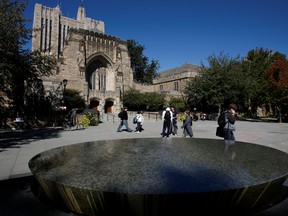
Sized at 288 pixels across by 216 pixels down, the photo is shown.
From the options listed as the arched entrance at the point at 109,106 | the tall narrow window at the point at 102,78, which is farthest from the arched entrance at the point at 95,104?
the tall narrow window at the point at 102,78

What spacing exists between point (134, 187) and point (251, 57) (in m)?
48.3

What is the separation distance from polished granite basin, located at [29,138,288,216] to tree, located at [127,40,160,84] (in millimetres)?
56818

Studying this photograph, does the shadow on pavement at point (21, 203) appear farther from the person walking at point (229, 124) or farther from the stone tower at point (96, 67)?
the stone tower at point (96, 67)

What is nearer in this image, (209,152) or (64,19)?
(209,152)

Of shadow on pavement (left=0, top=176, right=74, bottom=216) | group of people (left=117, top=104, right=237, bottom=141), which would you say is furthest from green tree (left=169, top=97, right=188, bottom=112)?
shadow on pavement (left=0, top=176, right=74, bottom=216)

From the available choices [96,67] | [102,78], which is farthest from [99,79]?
[96,67]

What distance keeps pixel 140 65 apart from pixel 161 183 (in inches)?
2314

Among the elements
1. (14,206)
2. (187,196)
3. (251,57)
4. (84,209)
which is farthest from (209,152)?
(251,57)

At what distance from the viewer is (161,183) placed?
2496mm

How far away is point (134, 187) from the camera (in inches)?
93.8

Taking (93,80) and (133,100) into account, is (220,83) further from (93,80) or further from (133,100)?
(93,80)

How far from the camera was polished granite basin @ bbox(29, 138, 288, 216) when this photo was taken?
222 cm

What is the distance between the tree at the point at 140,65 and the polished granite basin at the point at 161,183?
186 feet

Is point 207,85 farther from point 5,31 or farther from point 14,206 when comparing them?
point 14,206
